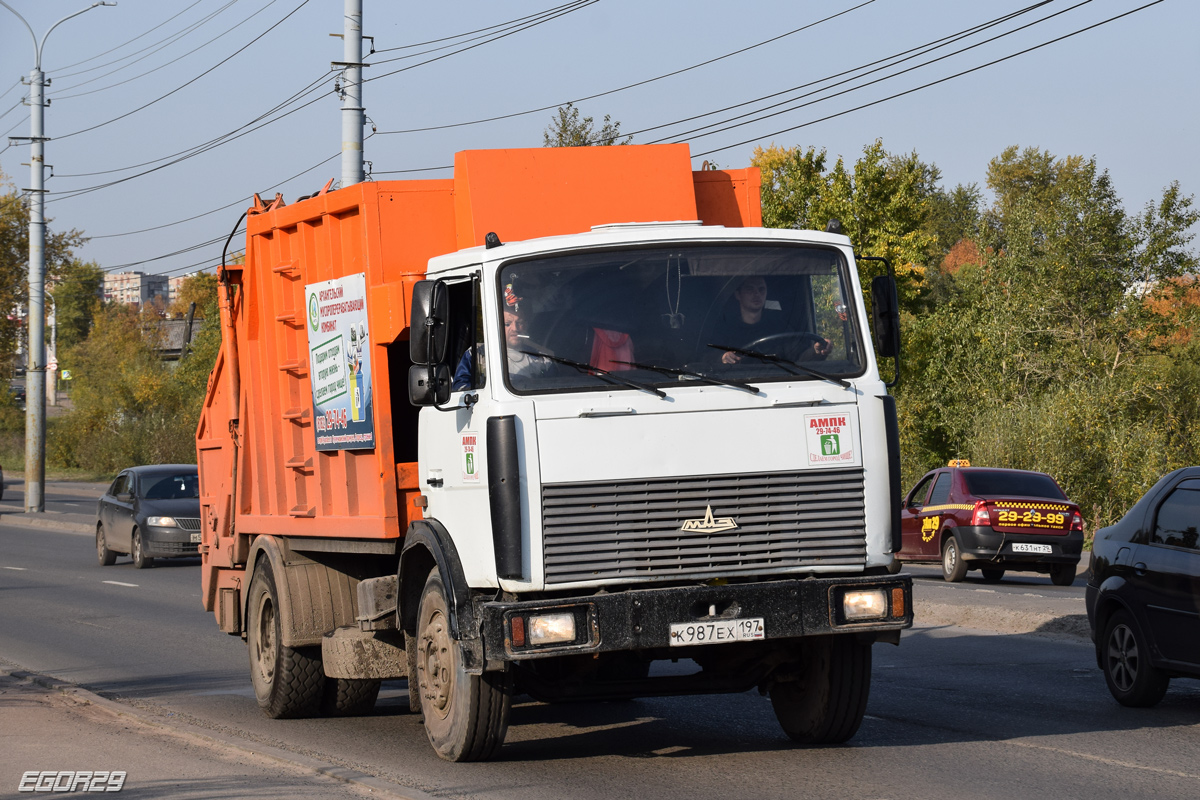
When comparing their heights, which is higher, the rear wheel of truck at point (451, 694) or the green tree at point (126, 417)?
the green tree at point (126, 417)

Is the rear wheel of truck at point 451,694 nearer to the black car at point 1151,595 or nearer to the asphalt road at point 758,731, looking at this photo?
the asphalt road at point 758,731

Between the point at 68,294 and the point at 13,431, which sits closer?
the point at 13,431

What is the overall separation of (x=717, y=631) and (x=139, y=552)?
754 inches

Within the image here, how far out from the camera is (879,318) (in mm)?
7789

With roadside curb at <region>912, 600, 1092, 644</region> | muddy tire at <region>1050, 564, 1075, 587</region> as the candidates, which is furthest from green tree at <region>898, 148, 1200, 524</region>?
roadside curb at <region>912, 600, 1092, 644</region>

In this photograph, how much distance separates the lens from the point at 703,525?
7.15 meters

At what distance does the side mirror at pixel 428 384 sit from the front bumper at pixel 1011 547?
13749 millimetres

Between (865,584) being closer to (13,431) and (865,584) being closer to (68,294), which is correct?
(13,431)

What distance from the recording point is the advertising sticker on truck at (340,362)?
28.2 feet

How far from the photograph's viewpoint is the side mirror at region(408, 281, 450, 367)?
7449mm

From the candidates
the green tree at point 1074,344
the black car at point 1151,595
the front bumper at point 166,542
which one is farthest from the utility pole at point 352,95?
the green tree at point 1074,344

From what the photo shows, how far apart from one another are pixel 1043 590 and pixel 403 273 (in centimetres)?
1329

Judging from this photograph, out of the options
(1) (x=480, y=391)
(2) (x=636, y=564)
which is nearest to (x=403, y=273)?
(1) (x=480, y=391)

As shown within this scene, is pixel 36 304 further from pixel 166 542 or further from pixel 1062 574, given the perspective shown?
pixel 1062 574
